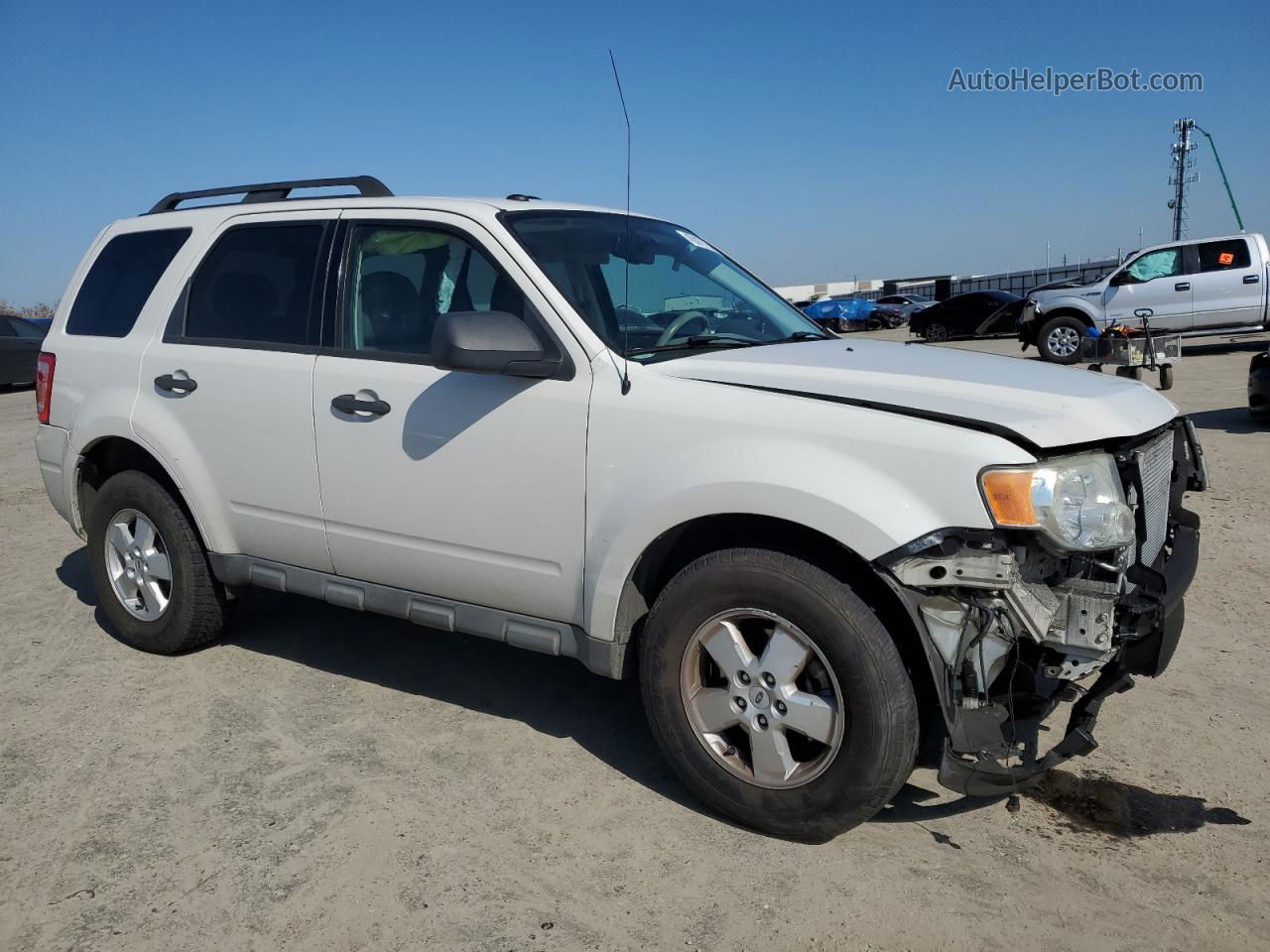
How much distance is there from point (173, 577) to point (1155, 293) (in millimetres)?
17289

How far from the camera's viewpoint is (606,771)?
12.2 ft

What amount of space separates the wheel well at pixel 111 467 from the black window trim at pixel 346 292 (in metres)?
1.18

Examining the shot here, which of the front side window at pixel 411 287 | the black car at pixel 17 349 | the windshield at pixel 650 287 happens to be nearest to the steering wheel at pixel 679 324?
the windshield at pixel 650 287

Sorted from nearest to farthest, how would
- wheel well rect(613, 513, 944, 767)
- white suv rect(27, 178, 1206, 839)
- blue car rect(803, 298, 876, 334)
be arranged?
1. white suv rect(27, 178, 1206, 839)
2. wheel well rect(613, 513, 944, 767)
3. blue car rect(803, 298, 876, 334)

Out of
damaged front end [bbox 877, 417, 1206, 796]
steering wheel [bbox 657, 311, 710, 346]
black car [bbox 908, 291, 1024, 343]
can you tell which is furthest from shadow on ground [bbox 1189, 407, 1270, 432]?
black car [bbox 908, 291, 1024, 343]

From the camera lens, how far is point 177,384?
4.54m

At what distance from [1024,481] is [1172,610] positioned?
2.22 feet

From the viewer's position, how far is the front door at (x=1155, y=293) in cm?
1752

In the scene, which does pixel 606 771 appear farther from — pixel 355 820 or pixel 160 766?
pixel 160 766

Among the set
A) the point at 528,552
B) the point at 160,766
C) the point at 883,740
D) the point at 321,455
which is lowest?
the point at 160,766

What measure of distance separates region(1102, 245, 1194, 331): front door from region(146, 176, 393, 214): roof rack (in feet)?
52.2

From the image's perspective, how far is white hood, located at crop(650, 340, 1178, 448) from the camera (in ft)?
9.49

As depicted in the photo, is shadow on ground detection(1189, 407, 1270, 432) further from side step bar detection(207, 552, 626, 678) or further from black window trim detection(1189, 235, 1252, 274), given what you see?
side step bar detection(207, 552, 626, 678)

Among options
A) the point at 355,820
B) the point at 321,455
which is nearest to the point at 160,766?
the point at 355,820
